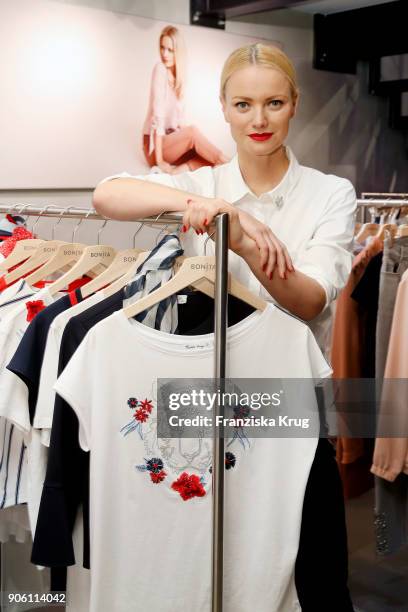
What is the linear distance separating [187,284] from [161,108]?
2.48 m

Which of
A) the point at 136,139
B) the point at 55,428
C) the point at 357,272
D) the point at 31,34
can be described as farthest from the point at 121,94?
the point at 55,428

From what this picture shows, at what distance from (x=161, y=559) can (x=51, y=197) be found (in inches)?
89.1

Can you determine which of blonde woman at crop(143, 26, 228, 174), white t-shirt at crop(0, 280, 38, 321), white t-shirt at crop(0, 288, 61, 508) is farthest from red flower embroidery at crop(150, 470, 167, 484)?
blonde woman at crop(143, 26, 228, 174)

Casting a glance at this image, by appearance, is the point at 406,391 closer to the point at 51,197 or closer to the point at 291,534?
the point at 291,534

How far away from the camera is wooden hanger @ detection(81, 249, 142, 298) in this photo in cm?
174

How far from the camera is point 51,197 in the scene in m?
3.40

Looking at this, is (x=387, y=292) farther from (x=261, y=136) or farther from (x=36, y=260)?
(x=36, y=260)

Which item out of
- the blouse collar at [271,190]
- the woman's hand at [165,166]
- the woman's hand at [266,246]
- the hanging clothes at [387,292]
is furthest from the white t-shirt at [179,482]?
the woman's hand at [165,166]

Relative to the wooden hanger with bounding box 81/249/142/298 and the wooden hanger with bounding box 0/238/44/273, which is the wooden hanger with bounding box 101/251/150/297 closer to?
the wooden hanger with bounding box 81/249/142/298

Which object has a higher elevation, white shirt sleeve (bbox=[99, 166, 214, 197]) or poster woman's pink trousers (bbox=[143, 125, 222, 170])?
poster woman's pink trousers (bbox=[143, 125, 222, 170])

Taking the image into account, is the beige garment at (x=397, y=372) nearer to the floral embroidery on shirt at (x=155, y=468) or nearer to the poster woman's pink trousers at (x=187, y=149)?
the floral embroidery on shirt at (x=155, y=468)

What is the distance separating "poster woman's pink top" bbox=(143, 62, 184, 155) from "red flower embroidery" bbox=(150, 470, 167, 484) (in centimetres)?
251

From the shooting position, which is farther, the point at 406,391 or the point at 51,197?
the point at 51,197

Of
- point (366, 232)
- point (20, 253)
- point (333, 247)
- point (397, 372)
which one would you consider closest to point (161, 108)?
point (366, 232)
